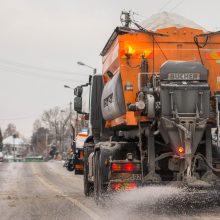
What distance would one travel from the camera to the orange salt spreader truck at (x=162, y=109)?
9.32 m

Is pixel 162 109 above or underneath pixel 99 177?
above

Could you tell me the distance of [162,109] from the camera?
929cm

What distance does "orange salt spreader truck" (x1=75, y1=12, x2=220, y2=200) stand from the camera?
932cm

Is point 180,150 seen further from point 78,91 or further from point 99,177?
point 78,91

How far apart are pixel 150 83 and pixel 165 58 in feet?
2.48

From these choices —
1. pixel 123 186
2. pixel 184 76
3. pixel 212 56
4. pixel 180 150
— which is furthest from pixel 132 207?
pixel 212 56

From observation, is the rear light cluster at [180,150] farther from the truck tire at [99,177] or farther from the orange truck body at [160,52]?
the truck tire at [99,177]

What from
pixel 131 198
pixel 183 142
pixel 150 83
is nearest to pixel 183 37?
→ pixel 150 83

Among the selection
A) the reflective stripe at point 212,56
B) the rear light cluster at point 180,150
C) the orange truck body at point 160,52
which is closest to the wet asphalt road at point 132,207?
the rear light cluster at point 180,150

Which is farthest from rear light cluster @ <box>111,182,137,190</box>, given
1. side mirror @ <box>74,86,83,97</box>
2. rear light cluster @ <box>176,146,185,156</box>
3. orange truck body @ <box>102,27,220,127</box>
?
side mirror @ <box>74,86,83,97</box>

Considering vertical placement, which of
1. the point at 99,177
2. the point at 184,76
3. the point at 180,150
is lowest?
the point at 99,177

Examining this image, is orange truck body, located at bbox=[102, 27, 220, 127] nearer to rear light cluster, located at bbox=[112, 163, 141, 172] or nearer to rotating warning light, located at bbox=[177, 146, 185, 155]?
rear light cluster, located at bbox=[112, 163, 141, 172]

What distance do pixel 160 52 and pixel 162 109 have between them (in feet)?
5.00

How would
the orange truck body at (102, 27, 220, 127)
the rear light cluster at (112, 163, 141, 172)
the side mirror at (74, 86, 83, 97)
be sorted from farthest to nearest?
the side mirror at (74, 86, 83, 97) < the orange truck body at (102, 27, 220, 127) < the rear light cluster at (112, 163, 141, 172)
